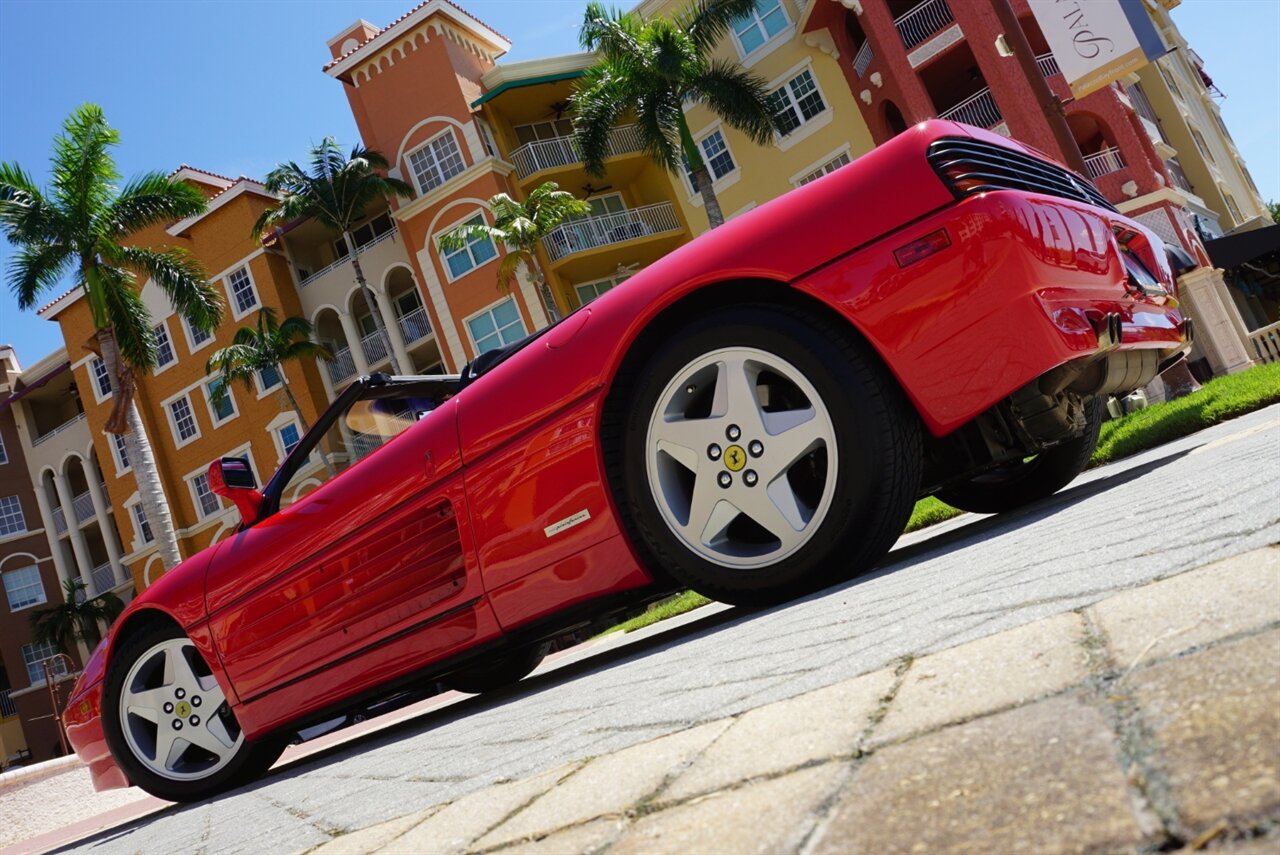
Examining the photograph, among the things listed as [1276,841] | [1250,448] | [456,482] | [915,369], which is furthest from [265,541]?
[1276,841]

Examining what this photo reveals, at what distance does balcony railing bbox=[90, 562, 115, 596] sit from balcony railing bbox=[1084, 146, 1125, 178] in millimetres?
38220

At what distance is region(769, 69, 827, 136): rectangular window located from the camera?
28484 mm

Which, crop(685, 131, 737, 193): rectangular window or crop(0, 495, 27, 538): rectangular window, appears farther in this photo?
crop(0, 495, 27, 538): rectangular window

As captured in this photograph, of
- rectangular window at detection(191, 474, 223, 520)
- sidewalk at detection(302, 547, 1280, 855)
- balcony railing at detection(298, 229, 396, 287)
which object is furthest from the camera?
rectangular window at detection(191, 474, 223, 520)

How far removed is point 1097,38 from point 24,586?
46.5 metres

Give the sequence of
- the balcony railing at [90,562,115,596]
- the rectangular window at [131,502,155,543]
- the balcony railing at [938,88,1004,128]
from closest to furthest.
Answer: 1. the balcony railing at [938,88,1004,128]
2. the rectangular window at [131,502,155,543]
3. the balcony railing at [90,562,115,596]

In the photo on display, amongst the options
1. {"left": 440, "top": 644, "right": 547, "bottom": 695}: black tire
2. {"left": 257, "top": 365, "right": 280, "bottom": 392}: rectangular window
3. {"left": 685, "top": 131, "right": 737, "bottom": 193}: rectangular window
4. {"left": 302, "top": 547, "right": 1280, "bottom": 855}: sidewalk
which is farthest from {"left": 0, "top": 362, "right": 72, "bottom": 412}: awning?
{"left": 302, "top": 547, "right": 1280, "bottom": 855}: sidewalk

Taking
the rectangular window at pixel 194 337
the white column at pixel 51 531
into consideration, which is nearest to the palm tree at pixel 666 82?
the rectangular window at pixel 194 337

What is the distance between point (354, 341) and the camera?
33.9 meters

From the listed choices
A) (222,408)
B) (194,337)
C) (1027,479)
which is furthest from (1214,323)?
(194,337)

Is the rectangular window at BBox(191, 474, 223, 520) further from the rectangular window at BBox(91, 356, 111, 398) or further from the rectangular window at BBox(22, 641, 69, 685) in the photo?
the rectangular window at BBox(22, 641, 69, 685)

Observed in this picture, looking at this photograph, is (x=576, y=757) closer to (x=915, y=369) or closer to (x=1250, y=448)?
(x=915, y=369)

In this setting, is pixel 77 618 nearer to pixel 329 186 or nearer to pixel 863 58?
pixel 329 186

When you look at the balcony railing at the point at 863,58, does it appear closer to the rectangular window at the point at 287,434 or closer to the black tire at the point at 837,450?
the rectangular window at the point at 287,434
